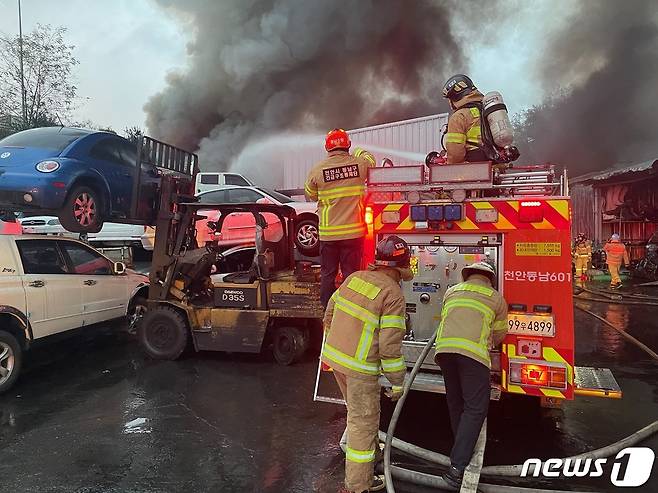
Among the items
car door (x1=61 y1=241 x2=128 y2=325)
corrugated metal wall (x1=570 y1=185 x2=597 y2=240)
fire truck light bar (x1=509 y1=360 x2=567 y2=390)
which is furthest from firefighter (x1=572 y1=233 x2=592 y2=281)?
car door (x1=61 y1=241 x2=128 y2=325)

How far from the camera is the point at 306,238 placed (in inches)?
295

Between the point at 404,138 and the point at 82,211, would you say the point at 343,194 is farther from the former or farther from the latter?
the point at 404,138

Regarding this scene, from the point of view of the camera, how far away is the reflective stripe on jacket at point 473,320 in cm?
299

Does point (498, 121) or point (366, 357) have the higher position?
point (498, 121)

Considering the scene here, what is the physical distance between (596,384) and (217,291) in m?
4.04

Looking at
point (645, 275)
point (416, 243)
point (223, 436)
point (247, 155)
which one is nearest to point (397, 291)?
point (416, 243)

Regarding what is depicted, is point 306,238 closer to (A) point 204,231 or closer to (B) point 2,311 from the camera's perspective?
(A) point 204,231

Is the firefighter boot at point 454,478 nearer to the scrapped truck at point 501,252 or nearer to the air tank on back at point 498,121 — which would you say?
the scrapped truck at point 501,252

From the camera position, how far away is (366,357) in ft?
9.68

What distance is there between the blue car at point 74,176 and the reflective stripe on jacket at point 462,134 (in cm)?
403

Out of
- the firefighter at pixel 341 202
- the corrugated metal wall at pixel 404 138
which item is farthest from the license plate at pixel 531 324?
the corrugated metal wall at pixel 404 138

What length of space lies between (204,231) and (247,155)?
9879 millimetres

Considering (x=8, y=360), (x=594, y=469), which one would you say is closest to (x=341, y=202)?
(x=594, y=469)

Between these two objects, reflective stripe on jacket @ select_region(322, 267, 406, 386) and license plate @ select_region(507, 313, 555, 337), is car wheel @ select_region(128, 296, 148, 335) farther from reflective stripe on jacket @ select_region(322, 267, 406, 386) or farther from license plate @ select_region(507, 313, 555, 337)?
license plate @ select_region(507, 313, 555, 337)
